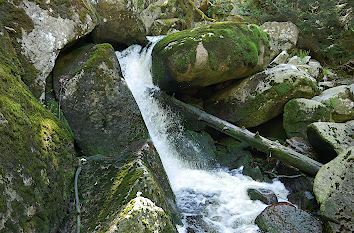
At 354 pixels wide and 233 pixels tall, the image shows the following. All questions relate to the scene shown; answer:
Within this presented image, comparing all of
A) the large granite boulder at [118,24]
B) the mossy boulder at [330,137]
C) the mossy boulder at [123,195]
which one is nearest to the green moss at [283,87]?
the mossy boulder at [330,137]

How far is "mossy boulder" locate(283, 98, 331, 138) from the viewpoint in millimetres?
6305

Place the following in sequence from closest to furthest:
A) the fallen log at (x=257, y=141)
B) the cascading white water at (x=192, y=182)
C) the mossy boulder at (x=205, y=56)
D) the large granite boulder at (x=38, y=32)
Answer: the cascading white water at (x=192, y=182)
the large granite boulder at (x=38, y=32)
the fallen log at (x=257, y=141)
the mossy boulder at (x=205, y=56)

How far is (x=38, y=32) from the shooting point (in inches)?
163

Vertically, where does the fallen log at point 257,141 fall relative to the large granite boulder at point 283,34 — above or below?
below

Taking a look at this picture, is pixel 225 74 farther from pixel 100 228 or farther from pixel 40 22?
pixel 100 228

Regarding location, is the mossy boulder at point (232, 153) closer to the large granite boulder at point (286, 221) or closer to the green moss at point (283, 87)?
the green moss at point (283, 87)

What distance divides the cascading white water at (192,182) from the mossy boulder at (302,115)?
5.76ft

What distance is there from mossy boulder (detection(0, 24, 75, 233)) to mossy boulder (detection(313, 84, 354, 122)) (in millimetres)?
6976

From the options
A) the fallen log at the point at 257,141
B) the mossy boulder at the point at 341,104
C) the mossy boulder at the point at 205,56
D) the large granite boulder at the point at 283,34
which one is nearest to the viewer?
the fallen log at the point at 257,141

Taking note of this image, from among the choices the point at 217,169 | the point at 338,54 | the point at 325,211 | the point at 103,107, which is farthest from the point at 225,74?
the point at 338,54

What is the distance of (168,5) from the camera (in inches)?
533

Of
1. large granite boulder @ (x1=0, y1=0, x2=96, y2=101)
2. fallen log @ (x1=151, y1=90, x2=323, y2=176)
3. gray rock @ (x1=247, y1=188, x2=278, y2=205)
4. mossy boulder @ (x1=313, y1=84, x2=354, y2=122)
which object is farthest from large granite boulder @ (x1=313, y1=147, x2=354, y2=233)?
large granite boulder @ (x1=0, y1=0, x2=96, y2=101)

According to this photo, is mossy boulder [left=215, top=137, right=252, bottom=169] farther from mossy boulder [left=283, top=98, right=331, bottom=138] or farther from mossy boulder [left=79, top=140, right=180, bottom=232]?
mossy boulder [left=79, top=140, right=180, bottom=232]

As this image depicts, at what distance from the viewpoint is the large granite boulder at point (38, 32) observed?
390cm
